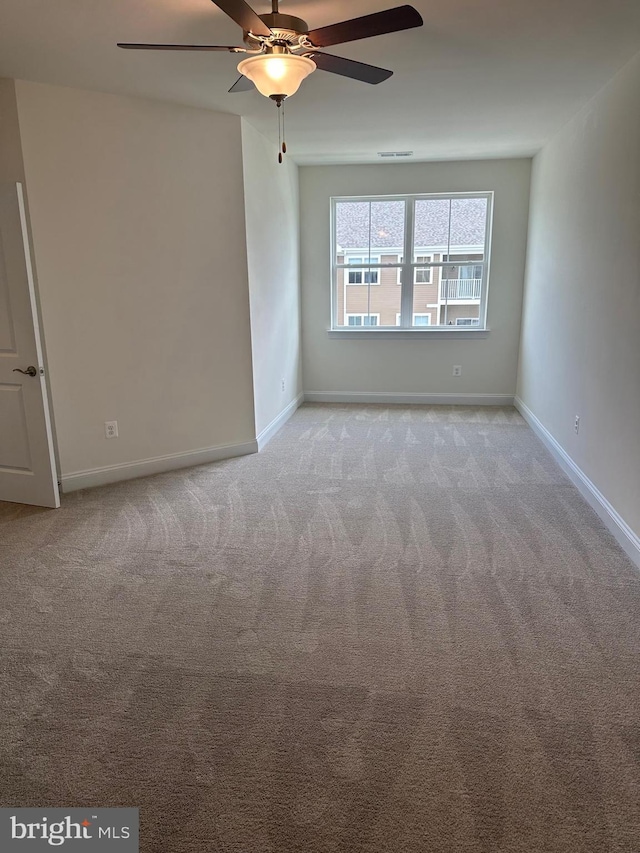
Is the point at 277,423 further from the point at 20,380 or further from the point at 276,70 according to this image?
the point at 276,70

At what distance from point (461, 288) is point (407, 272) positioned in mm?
629

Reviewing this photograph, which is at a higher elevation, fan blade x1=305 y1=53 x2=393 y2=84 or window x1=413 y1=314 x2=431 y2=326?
fan blade x1=305 y1=53 x2=393 y2=84

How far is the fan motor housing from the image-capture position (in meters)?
2.08

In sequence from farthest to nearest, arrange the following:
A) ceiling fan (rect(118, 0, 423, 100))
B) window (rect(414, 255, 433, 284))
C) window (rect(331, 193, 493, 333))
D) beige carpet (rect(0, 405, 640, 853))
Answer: window (rect(414, 255, 433, 284))
window (rect(331, 193, 493, 333))
ceiling fan (rect(118, 0, 423, 100))
beige carpet (rect(0, 405, 640, 853))

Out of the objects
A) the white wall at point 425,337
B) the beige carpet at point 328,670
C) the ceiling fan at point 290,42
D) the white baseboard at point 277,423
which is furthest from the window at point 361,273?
the ceiling fan at point 290,42

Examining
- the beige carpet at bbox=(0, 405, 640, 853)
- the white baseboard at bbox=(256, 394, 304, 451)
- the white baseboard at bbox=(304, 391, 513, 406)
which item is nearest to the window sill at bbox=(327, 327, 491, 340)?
the white baseboard at bbox=(304, 391, 513, 406)

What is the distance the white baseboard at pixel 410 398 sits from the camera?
20.6 ft

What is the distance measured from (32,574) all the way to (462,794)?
2241 millimetres

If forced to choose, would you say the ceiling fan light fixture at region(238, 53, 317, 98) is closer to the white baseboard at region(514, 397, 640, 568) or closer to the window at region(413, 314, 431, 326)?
the white baseboard at region(514, 397, 640, 568)

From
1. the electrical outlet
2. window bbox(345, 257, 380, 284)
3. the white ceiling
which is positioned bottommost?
the electrical outlet

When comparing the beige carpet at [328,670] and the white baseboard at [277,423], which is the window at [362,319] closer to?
the white baseboard at [277,423]

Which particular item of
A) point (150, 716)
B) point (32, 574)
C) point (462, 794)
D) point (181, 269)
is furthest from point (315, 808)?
point (181, 269)

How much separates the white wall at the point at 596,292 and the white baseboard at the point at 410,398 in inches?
44.9

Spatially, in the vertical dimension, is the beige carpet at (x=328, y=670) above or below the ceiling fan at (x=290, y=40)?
below
